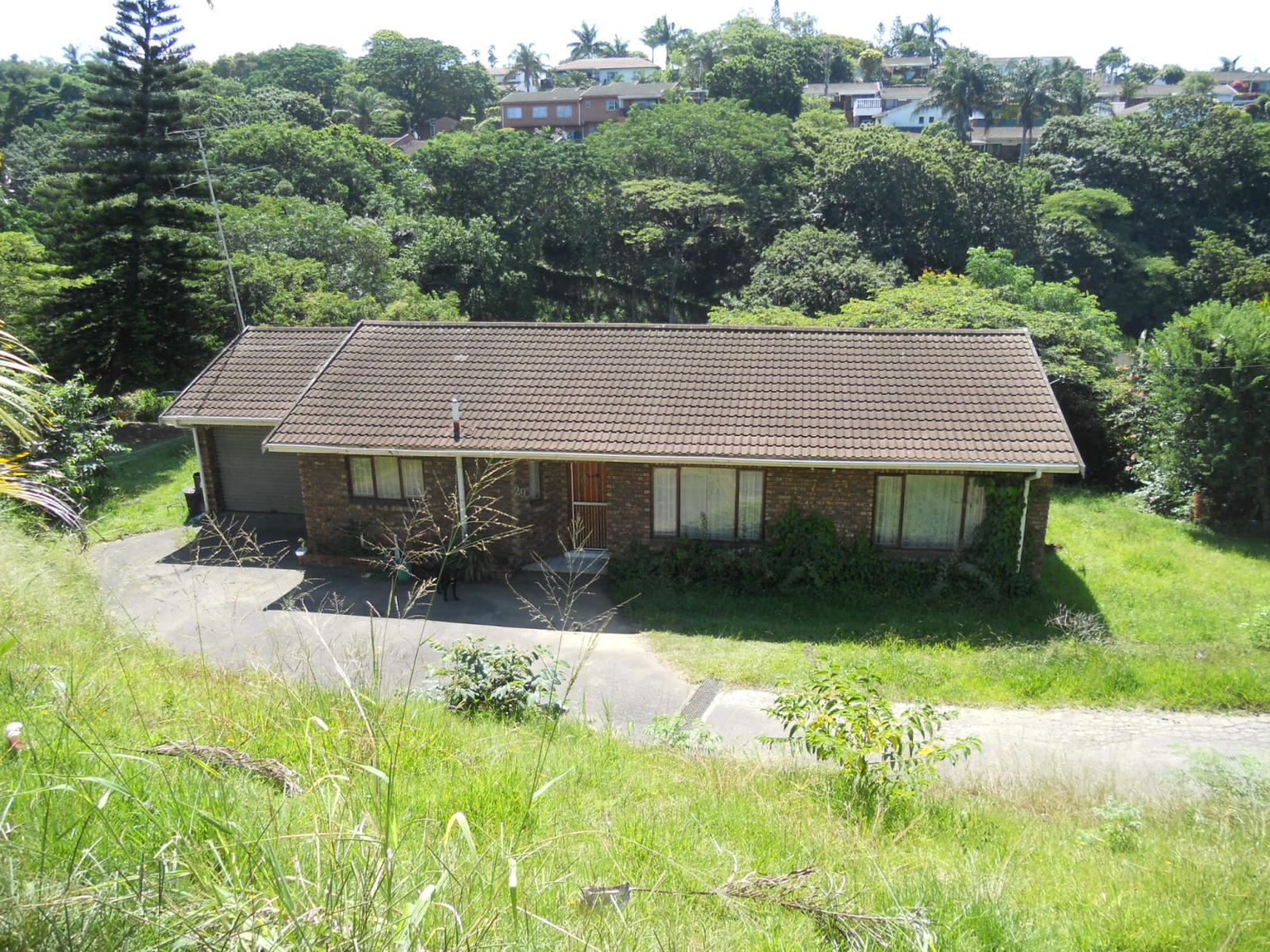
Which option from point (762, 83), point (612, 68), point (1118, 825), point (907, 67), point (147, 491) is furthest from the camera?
point (907, 67)

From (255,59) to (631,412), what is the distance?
107 metres

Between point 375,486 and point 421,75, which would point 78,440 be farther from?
point 421,75

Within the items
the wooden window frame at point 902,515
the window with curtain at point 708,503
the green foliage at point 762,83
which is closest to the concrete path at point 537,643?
the window with curtain at point 708,503

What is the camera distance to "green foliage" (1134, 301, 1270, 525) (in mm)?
17328

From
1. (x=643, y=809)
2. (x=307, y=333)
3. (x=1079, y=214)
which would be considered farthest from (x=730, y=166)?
(x=643, y=809)

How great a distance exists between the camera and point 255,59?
101 m

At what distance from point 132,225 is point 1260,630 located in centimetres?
2726

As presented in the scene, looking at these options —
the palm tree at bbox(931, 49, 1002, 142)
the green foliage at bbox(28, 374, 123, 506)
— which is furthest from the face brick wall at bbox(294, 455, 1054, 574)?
the palm tree at bbox(931, 49, 1002, 142)

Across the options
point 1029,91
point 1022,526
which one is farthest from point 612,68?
point 1022,526

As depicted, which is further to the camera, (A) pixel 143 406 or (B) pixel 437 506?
(A) pixel 143 406

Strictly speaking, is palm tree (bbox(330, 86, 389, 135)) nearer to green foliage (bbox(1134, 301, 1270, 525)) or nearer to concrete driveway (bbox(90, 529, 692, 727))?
concrete driveway (bbox(90, 529, 692, 727))

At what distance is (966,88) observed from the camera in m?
74.8

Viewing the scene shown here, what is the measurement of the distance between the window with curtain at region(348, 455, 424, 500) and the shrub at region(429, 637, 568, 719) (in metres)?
6.37

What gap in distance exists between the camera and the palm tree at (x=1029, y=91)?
242ft
